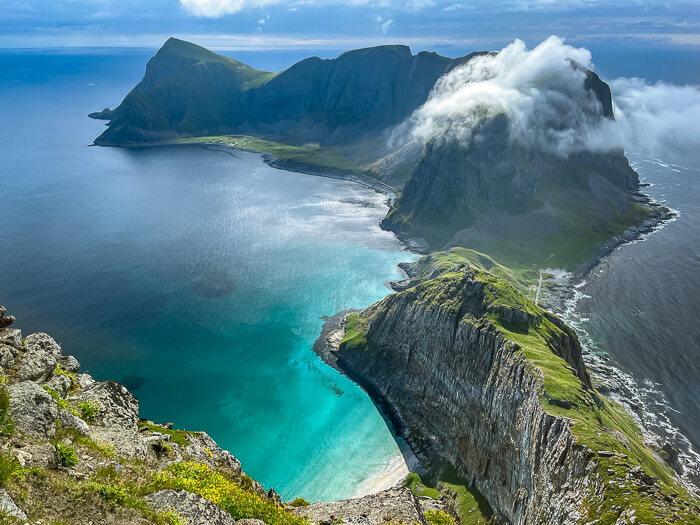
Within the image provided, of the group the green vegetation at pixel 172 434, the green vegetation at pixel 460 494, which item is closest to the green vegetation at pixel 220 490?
the green vegetation at pixel 172 434

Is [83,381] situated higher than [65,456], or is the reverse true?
[65,456]

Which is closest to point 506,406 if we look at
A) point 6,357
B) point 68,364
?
point 68,364

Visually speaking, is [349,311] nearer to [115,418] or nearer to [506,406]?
[506,406]

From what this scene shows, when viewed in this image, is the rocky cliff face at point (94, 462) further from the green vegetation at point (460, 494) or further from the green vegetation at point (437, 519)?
the green vegetation at point (460, 494)

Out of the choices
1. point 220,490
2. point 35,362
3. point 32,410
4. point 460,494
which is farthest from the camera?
point 460,494

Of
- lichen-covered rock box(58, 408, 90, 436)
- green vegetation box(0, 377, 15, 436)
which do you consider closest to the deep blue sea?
lichen-covered rock box(58, 408, 90, 436)

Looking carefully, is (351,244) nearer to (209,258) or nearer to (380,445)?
(209,258)
